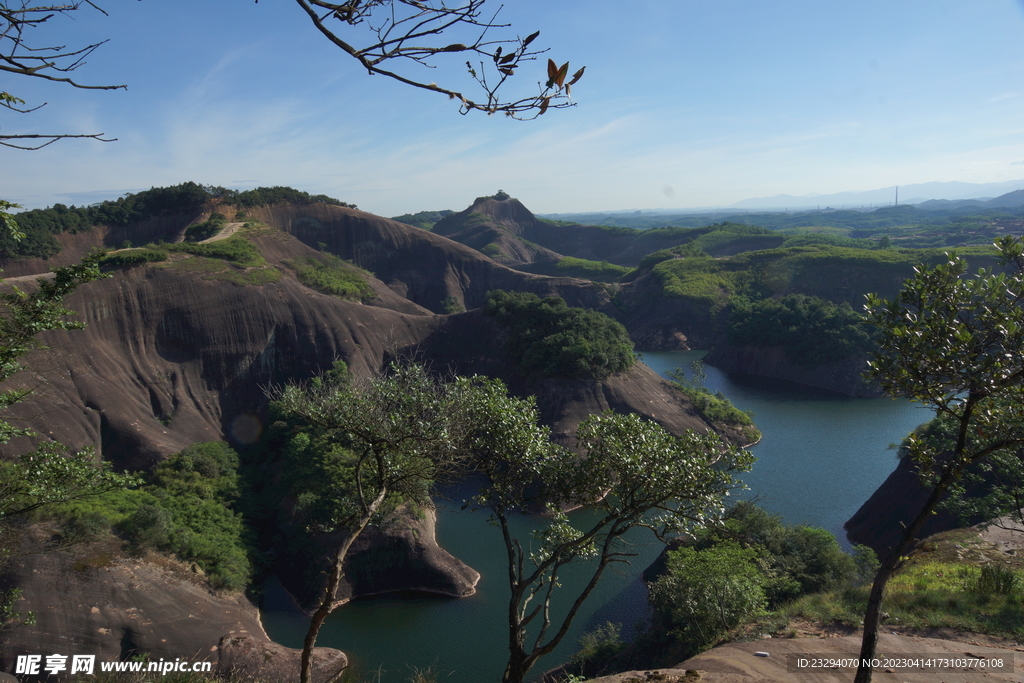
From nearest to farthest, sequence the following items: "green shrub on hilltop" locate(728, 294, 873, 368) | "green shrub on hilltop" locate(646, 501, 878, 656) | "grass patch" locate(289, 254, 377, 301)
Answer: "green shrub on hilltop" locate(646, 501, 878, 656) → "grass patch" locate(289, 254, 377, 301) → "green shrub on hilltop" locate(728, 294, 873, 368)

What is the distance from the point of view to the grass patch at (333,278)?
4409cm

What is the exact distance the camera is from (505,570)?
21766mm

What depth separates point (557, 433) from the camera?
30.6 metres

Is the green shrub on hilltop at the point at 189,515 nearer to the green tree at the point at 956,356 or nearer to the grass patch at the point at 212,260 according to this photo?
the grass patch at the point at 212,260

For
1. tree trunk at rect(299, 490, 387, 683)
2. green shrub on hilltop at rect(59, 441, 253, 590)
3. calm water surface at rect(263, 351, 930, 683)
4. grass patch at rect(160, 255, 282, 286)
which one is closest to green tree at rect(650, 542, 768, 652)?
calm water surface at rect(263, 351, 930, 683)

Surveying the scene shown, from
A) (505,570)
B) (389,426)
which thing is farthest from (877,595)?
(505,570)

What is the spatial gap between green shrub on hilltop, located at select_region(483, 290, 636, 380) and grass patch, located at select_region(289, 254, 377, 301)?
525 inches

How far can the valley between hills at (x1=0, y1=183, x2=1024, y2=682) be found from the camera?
16344mm

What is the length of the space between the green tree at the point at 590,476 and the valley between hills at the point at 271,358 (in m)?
3.77

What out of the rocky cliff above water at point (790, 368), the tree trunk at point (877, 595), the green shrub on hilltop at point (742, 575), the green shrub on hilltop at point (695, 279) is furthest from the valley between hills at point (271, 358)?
the green shrub on hilltop at point (742, 575)

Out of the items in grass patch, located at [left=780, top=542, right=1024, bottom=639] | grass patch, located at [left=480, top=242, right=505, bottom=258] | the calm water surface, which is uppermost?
grass patch, located at [left=480, top=242, right=505, bottom=258]

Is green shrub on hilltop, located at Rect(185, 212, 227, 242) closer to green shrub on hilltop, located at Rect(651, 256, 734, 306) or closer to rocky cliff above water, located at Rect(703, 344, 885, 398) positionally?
rocky cliff above water, located at Rect(703, 344, 885, 398)

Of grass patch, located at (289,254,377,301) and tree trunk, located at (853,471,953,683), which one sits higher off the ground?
grass patch, located at (289,254,377,301)

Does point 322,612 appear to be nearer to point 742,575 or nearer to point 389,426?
point 389,426
